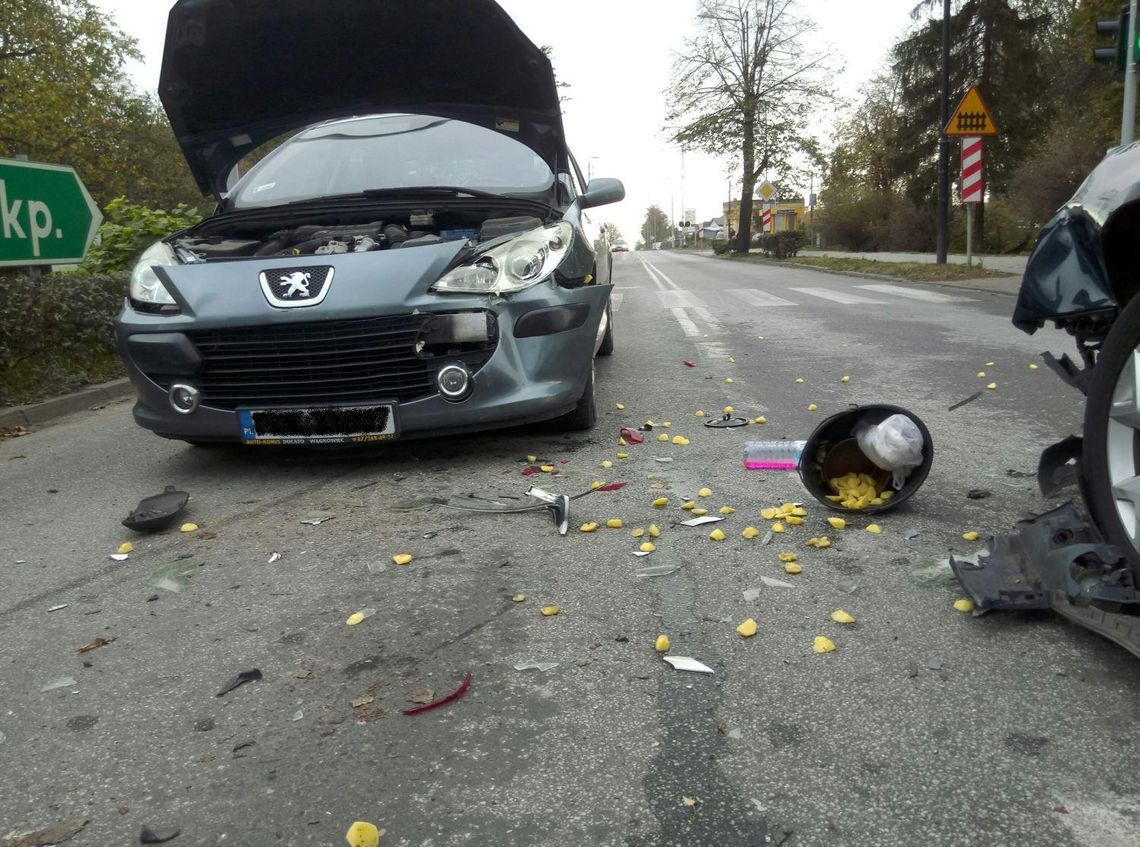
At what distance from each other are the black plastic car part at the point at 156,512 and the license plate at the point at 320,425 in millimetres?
415

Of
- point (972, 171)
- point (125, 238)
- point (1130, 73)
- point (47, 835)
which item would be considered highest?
point (1130, 73)

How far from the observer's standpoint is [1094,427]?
243 centimetres

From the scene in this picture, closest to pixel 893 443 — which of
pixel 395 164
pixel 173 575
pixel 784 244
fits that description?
pixel 173 575

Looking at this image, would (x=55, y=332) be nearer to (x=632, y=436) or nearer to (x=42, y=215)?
(x=42, y=215)

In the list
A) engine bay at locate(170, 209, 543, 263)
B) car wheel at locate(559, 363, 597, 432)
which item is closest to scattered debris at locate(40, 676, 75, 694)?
engine bay at locate(170, 209, 543, 263)

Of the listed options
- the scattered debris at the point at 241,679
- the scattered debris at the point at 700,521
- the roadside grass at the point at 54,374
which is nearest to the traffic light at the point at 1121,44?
the scattered debris at the point at 700,521

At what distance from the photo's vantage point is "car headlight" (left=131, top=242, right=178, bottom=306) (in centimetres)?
421

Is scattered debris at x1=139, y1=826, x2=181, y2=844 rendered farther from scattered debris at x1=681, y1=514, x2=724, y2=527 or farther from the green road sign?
the green road sign

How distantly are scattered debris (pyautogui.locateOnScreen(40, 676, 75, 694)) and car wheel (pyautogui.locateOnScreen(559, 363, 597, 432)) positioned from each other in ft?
9.11

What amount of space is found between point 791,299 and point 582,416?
32.6ft

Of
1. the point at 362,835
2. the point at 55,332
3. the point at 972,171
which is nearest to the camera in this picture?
the point at 362,835

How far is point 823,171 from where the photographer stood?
4225cm

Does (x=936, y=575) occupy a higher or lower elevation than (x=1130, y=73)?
lower

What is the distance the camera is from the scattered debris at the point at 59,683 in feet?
7.75
